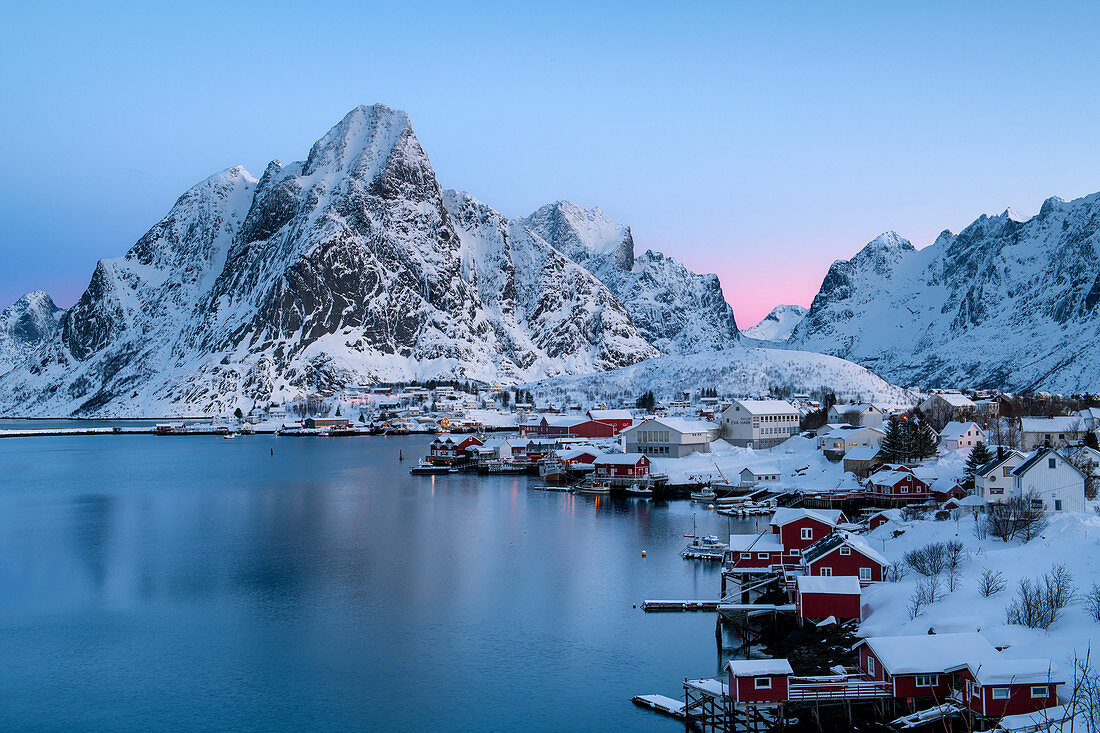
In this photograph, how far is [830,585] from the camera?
92.5ft

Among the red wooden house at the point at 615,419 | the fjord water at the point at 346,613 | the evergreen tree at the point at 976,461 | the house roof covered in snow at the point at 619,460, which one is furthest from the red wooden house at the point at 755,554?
the red wooden house at the point at 615,419

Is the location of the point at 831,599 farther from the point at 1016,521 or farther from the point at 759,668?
the point at 1016,521

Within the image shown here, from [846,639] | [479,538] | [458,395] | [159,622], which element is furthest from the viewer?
[458,395]

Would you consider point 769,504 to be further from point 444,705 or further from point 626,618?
point 444,705

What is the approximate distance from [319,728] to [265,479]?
59.5 m

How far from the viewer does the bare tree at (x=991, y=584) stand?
25.3 metres

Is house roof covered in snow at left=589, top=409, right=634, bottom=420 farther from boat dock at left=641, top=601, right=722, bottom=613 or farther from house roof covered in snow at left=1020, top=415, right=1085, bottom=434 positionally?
boat dock at left=641, top=601, right=722, bottom=613

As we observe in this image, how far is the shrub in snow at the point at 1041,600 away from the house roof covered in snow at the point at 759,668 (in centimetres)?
626

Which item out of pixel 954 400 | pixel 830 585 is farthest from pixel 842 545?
pixel 954 400

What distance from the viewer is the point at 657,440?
78000mm

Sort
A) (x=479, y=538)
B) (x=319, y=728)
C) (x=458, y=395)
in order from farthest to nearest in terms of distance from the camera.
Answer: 1. (x=458, y=395)
2. (x=479, y=538)
3. (x=319, y=728)

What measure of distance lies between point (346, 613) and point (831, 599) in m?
16.4

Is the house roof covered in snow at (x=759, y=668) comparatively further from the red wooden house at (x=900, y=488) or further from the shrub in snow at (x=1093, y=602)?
the red wooden house at (x=900, y=488)

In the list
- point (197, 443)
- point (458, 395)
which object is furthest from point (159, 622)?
point (458, 395)
